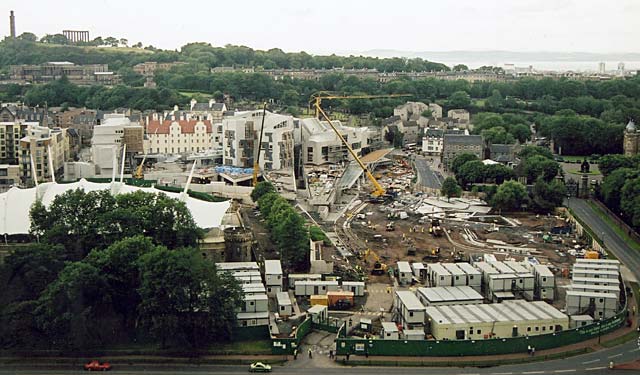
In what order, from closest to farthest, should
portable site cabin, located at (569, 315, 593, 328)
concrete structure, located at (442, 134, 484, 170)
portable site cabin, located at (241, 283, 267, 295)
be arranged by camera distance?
portable site cabin, located at (569, 315, 593, 328), portable site cabin, located at (241, 283, 267, 295), concrete structure, located at (442, 134, 484, 170)

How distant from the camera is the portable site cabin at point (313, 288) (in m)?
10.2

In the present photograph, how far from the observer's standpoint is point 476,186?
57.4 ft

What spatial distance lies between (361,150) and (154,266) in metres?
14.2

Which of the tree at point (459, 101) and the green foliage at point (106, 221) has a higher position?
the tree at point (459, 101)

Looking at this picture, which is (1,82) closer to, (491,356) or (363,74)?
(363,74)

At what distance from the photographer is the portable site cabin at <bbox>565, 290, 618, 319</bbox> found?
9.48 m

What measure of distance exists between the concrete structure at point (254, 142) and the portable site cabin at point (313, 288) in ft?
27.9

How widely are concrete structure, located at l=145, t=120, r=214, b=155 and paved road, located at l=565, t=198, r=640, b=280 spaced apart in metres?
9.12

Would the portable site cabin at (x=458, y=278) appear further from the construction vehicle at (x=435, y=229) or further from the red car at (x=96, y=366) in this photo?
the red car at (x=96, y=366)

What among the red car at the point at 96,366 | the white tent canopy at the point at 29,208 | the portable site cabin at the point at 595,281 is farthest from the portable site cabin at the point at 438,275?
the red car at the point at 96,366

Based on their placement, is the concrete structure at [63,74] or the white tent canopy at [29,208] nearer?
the white tent canopy at [29,208]

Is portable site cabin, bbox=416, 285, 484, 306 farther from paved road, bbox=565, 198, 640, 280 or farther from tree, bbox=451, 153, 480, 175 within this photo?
tree, bbox=451, 153, 480, 175

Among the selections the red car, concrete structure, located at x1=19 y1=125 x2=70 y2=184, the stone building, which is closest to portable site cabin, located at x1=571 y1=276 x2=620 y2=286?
the red car

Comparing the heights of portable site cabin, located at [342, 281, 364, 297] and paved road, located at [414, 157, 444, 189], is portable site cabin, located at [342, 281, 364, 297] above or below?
below
